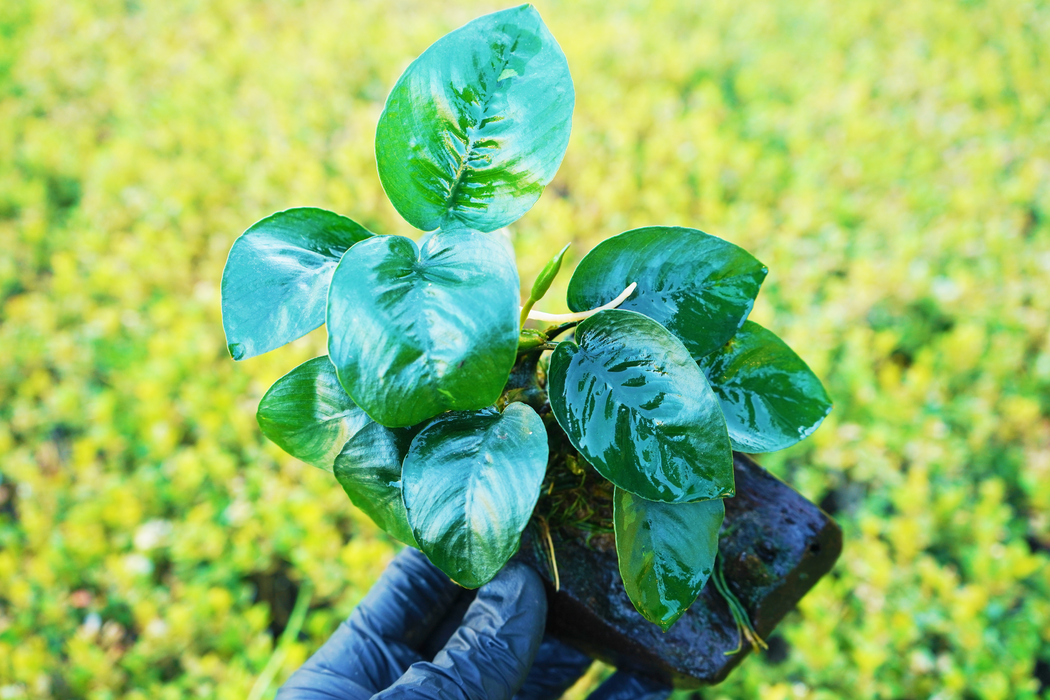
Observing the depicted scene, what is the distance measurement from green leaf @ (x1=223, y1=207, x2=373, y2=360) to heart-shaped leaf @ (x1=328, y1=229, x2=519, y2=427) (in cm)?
8

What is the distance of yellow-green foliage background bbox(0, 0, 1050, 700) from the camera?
126 centimetres

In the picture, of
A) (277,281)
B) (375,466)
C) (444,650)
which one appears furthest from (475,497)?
(444,650)

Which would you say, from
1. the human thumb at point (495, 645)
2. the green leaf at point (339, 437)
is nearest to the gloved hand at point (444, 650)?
the human thumb at point (495, 645)

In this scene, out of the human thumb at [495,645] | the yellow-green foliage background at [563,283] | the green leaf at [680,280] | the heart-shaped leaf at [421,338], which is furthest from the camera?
the yellow-green foliage background at [563,283]

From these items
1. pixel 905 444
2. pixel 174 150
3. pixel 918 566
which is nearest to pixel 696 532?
pixel 918 566

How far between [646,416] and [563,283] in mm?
1211

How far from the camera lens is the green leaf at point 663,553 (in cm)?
66

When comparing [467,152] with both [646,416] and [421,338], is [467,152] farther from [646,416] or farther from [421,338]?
[646,416]

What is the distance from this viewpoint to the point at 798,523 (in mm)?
885

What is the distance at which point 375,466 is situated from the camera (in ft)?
2.28

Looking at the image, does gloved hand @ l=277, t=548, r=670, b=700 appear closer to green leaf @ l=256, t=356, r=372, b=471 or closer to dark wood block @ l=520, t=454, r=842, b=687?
dark wood block @ l=520, t=454, r=842, b=687

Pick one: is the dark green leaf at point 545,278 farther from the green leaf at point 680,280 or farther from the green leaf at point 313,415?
the green leaf at point 313,415

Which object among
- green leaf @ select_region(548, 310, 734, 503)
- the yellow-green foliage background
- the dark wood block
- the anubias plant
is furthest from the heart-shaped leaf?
the yellow-green foliage background

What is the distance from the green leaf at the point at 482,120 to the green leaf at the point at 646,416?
162 mm
